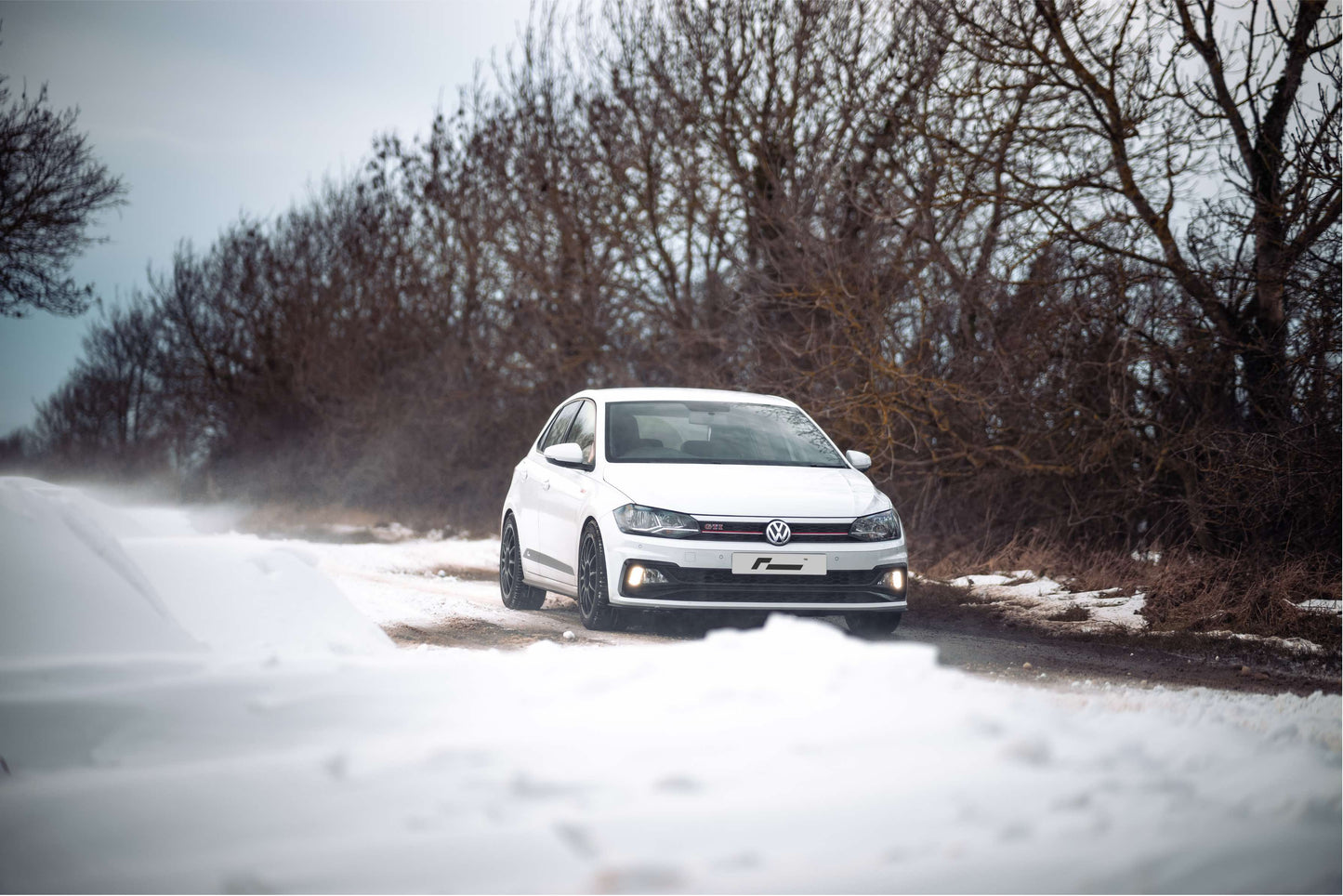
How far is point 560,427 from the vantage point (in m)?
10.5

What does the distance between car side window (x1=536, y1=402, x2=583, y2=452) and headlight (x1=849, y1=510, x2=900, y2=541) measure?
9.69 feet

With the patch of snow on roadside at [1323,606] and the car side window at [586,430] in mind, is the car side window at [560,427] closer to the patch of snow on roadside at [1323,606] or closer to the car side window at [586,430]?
the car side window at [586,430]

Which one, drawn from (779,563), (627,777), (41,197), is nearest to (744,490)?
(779,563)

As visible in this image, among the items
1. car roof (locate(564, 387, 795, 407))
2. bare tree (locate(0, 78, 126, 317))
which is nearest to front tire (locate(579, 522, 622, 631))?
car roof (locate(564, 387, 795, 407))

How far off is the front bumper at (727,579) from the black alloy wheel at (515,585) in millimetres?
2499

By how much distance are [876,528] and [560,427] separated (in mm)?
3355

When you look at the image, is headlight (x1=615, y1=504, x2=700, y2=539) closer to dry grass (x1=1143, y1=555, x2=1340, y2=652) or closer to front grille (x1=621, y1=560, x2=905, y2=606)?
front grille (x1=621, y1=560, x2=905, y2=606)

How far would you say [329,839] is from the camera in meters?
3.28

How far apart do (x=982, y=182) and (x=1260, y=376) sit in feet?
10.8

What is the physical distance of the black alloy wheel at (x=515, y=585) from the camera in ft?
33.6

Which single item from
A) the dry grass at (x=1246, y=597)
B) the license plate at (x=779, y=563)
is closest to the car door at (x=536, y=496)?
the license plate at (x=779, y=563)

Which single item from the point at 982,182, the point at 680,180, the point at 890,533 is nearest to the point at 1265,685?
the point at 890,533

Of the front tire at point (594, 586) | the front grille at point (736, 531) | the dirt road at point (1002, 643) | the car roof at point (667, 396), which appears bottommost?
the dirt road at point (1002, 643)

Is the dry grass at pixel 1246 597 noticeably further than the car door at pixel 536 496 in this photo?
No
